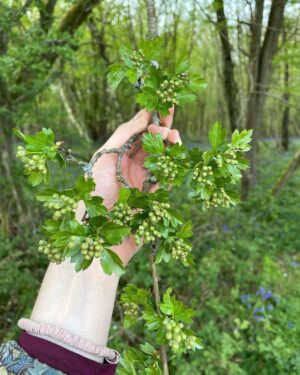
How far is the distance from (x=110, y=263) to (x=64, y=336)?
540 mm

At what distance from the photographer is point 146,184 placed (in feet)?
3.48

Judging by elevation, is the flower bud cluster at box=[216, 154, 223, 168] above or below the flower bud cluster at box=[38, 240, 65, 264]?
above

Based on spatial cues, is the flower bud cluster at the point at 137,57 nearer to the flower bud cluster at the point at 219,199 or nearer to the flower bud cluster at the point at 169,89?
the flower bud cluster at the point at 169,89

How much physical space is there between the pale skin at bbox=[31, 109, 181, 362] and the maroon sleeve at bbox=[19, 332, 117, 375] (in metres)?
0.02

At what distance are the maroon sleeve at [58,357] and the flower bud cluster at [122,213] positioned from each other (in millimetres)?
548

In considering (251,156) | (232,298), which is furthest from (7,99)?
(251,156)

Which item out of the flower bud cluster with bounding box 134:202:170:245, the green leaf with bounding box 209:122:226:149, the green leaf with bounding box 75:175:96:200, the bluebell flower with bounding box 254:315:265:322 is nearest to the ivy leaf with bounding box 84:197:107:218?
the green leaf with bounding box 75:175:96:200

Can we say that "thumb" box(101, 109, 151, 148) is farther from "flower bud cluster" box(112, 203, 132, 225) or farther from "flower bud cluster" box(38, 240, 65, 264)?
"flower bud cluster" box(38, 240, 65, 264)

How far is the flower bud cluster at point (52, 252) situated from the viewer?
2.56ft

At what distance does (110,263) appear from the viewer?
0.75 meters

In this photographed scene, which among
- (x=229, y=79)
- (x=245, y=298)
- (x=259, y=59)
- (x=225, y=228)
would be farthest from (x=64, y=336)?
(x=229, y=79)

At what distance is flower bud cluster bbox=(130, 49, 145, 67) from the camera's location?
1.07m

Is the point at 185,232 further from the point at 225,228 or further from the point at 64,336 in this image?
the point at 225,228

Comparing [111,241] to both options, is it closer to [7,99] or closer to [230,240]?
[7,99]
